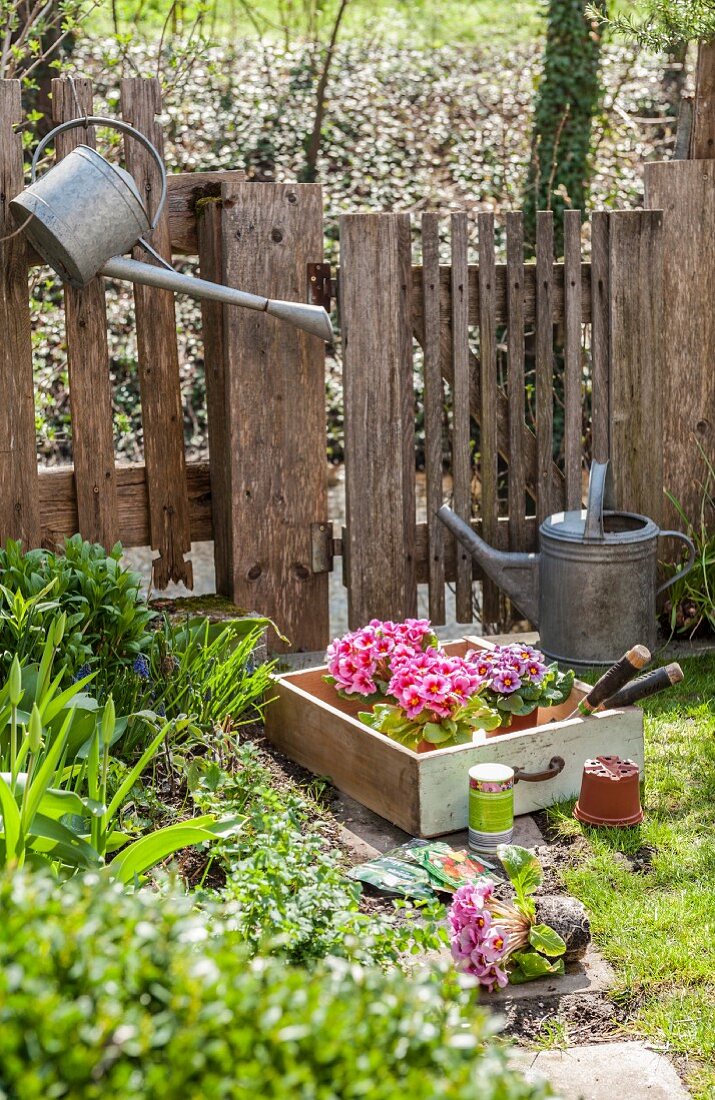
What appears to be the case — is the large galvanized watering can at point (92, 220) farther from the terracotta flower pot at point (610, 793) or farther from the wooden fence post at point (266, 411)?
the terracotta flower pot at point (610, 793)

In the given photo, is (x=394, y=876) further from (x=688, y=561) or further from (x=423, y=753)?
(x=688, y=561)

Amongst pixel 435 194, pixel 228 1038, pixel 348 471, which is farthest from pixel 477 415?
pixel 435 194

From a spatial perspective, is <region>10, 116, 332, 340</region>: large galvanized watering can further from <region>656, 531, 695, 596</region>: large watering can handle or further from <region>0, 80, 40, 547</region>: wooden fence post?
<region>656, 531, 695, 596</region>: large watering can handle

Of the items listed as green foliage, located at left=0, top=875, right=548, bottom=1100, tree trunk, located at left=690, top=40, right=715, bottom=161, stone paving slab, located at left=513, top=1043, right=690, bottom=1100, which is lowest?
stone paving slab, located at left=513, top=1043, right=690, bottom=1100

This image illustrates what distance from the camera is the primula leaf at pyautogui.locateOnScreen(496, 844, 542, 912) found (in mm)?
2674

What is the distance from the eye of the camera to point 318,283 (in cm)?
436

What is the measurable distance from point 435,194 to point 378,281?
6.10 m

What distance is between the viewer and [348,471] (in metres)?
4.59

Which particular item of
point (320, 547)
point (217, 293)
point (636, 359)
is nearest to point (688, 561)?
point (636, 359)

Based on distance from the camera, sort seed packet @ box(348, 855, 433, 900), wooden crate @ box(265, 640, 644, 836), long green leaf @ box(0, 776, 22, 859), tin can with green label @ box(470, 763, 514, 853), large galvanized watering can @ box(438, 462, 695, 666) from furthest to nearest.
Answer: large galvanized watering can @ box(438, 462, 695, 666), wooden crate @ box(265, 640, 644, 836), tin can with green label @ box(470, 763, 514, 853), seed packet @ box(348, 855, 433, 900), long green leaf @ box(0, 776, 22, 859)

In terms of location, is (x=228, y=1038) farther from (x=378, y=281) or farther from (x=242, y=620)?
(x=378, y=281)

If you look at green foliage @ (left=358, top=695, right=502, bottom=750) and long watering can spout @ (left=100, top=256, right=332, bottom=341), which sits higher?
long watering can spout @ (left=100, top=256, right=332, bottom=341)

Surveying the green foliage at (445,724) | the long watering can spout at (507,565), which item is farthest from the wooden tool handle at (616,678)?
the long watering can spout at (507,565)

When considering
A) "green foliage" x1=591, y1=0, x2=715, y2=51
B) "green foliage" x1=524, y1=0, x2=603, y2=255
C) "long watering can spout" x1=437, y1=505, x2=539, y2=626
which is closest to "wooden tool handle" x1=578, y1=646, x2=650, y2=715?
"long watering can spout" x1=437, y1=505, x2=539, y2=626
